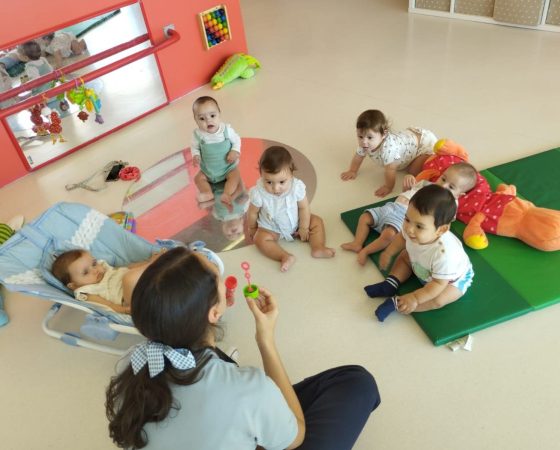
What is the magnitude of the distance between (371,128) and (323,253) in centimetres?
70

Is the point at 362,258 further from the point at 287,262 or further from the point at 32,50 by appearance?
the point at 32,50

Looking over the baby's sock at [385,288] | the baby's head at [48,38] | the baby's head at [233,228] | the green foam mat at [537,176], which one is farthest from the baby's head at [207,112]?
the green foam mat at [537,176]

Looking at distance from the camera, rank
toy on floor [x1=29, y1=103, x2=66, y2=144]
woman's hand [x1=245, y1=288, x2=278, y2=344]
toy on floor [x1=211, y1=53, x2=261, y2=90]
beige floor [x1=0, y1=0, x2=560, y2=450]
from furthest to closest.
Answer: toy on floor [x1=211, y1=53, x2=261, y2=90] → toy on floor [x1=29, y1=103, x2=66, y2=144] → beige floor [x1=0, y1=0, x2=560, y2=450] → woman's hand [x1=245, y1=288, x2=278, y2=344]

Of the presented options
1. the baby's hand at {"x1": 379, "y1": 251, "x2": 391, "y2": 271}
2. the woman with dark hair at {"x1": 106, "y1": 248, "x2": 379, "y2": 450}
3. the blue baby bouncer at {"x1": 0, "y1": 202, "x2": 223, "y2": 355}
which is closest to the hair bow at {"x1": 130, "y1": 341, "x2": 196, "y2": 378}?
the woman with dark hair at {"x1": 106, "y1": 248, "x2": 379, "y2": 450}

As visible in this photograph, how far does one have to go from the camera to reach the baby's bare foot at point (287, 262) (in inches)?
86.4

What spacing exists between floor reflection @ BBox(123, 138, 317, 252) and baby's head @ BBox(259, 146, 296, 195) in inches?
18.7

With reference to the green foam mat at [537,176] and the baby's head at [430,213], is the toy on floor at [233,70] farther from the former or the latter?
the baby's head at [430,213]

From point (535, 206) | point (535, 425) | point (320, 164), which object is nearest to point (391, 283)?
point (535, 425)

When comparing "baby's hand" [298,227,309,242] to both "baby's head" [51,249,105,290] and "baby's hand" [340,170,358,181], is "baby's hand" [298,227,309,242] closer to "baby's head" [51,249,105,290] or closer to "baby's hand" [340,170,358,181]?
"baby's hand" [340,170,358,181]

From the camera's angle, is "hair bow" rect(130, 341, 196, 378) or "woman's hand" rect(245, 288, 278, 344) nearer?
"hair bow" rect(130, 341, 196, 378)

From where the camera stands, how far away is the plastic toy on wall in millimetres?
3701

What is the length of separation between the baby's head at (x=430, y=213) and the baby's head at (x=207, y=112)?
133cm

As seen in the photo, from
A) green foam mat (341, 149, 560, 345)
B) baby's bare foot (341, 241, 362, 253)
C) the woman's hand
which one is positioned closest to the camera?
the woman's hand

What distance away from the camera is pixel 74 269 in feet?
6.53
